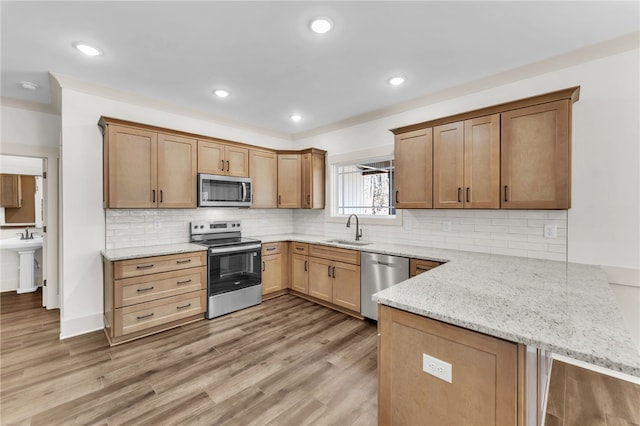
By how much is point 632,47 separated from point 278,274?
4353 millimetres

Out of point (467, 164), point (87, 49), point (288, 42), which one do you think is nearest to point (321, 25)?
point (288, 42)

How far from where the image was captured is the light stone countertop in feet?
3.10

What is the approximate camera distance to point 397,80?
2.98m

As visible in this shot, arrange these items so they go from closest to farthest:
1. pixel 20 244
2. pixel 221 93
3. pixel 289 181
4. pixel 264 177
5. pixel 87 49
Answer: pixel 87 49, pixel 221 93, pixel 20 244, pixel 264 177, pixel 289 181

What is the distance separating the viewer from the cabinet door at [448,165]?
2.82 metres

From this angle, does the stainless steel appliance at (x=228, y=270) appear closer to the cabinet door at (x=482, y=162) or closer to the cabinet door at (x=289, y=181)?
the cabinet door at (x=289, y=181)

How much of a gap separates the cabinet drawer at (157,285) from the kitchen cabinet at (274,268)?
90 cm

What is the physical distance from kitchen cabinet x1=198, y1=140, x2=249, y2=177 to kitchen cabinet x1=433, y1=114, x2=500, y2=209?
2656 mm

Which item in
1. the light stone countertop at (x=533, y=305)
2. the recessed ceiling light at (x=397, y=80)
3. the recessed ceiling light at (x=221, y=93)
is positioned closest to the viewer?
the light stone countertop at (x=533, y=305)

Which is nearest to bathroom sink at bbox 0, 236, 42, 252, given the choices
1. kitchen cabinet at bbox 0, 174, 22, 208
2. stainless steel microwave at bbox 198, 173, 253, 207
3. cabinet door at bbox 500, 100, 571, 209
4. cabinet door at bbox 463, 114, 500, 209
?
kitchen cabinet at bbox 0, 174, 22, 208

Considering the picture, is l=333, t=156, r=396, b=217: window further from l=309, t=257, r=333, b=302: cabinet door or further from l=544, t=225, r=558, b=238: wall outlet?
l=544, t=225, r=558, b=238: wall outlet

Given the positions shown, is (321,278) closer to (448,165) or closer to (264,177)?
(264,177)

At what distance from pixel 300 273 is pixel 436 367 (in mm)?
3068

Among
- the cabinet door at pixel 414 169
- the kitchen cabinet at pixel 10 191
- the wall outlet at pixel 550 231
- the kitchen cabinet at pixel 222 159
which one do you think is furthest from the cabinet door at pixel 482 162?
the kitchen cabinet at pixel 10 191
